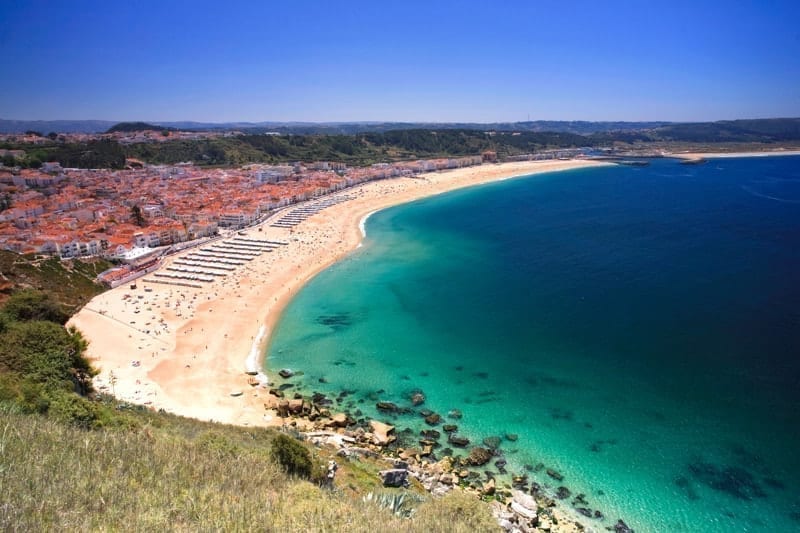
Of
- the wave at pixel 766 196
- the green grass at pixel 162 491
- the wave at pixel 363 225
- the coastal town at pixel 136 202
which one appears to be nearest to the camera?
the green grass at pixel 162 491


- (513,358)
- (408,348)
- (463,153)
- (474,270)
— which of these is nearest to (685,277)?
(474,270)

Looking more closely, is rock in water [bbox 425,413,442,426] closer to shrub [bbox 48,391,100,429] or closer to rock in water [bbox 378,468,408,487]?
rock in water [bbox 378,468,408,487]

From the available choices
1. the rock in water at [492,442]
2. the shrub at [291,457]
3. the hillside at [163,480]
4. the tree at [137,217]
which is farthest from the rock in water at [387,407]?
the tree at [137,217]

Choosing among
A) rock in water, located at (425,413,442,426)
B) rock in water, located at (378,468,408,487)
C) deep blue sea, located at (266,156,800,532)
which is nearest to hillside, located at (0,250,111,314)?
deep blue sea, located at (266,156,800,532)

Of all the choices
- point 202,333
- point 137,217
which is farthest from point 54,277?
point 137,217

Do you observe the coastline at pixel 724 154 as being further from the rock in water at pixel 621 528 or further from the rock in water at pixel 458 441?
the rock in water at pixel 621 528

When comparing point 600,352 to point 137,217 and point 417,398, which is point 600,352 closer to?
point 417,398
